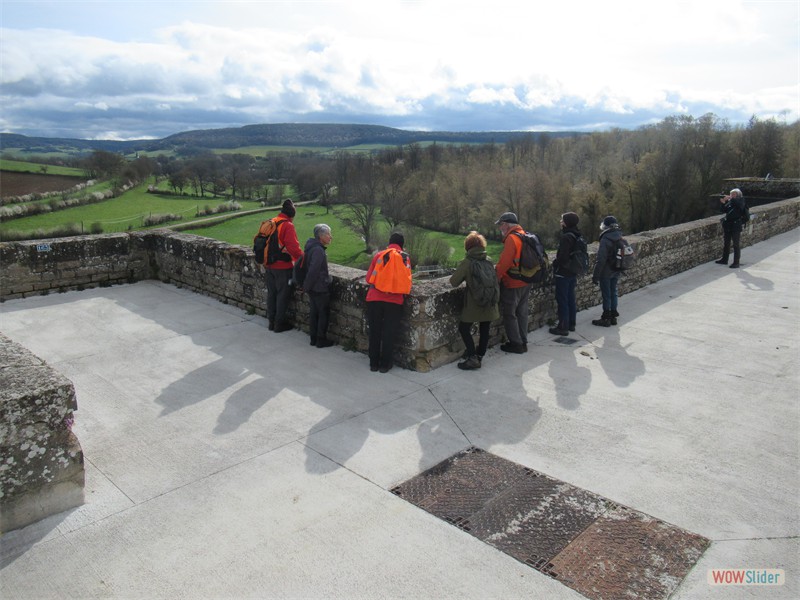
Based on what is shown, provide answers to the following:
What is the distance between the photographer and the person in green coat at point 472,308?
589 cm

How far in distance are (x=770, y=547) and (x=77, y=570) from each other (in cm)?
399

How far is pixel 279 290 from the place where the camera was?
731 centimetres

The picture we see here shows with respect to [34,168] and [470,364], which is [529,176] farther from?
[470,364]

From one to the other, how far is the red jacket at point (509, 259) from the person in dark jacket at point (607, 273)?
1726mm

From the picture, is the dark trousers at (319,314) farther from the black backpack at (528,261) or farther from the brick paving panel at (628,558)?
the brick paving panel at (628,558)

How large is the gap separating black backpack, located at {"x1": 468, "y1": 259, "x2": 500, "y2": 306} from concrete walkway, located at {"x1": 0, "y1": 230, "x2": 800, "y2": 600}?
80 cm

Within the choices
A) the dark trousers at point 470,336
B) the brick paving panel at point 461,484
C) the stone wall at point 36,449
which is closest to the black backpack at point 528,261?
the dark trousers at point 470,336

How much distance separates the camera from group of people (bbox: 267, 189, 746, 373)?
591 centimetres

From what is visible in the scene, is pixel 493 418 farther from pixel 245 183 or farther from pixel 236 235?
pixel 245 183

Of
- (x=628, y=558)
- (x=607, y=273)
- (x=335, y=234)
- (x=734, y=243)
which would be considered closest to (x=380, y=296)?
(x=628, y=558)

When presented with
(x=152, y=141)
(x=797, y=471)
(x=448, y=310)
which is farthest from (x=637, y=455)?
(x=152, y=141)

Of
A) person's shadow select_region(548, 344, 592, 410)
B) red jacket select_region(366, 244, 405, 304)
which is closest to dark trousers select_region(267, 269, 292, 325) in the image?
red jacket select_region(366, 244, 405, 304)

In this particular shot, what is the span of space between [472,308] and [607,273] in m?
2.69

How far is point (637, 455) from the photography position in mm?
A: 4305
